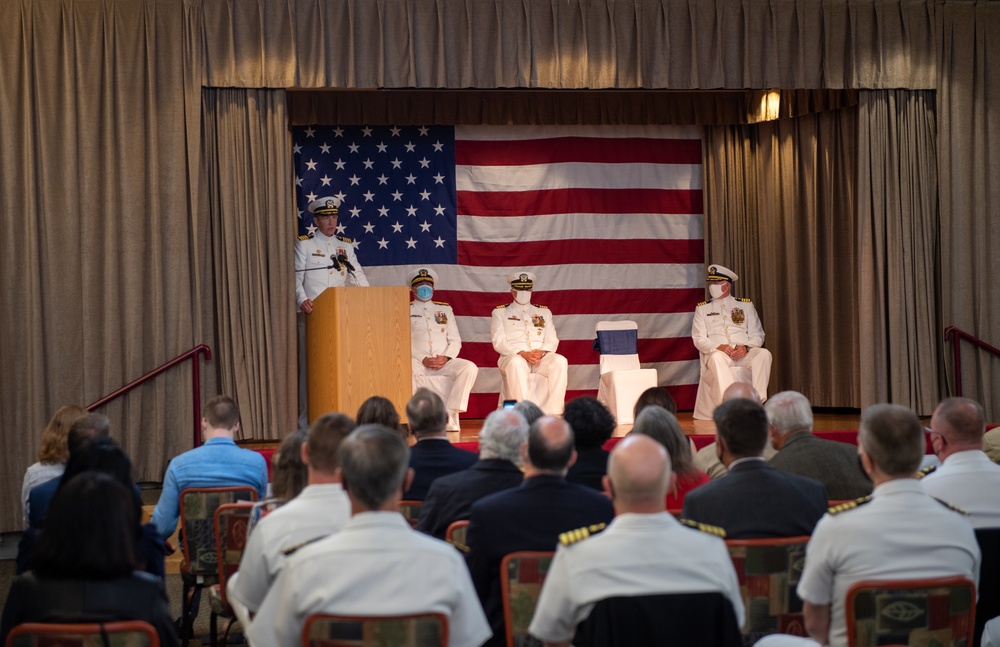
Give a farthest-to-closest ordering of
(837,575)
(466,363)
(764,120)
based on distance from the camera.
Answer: (764,120) < (466,363) < (837,575)

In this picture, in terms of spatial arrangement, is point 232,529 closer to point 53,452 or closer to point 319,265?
point 53,452

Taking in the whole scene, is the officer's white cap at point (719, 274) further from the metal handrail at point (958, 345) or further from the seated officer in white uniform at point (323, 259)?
the seated officer in white uniform at point (323, 259)

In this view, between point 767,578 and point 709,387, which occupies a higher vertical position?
point 767,578

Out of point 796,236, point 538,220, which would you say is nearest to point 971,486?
point 796,236

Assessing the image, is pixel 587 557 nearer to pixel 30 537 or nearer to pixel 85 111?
pixel 30 537

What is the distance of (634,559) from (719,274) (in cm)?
745

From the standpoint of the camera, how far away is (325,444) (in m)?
3.02

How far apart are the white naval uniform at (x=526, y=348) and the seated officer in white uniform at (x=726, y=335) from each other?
1209 millimetres

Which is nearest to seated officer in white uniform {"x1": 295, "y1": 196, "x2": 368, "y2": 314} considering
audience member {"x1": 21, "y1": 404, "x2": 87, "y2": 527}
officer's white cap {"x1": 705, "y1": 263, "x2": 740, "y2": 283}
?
officer's white cap {"x1": 705, "y1": 263, "x2": 740, "y2": 283}

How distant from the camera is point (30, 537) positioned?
3.56 m

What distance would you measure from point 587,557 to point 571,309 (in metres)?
8.13

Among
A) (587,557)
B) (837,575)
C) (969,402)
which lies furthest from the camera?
(969,402)

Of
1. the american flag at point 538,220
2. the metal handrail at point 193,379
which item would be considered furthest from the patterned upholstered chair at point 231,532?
the american flag at point 538,220

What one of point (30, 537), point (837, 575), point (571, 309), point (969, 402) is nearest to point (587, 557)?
point (837, 575)
